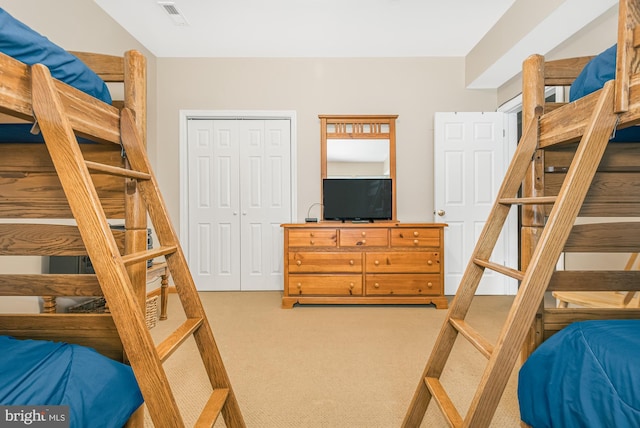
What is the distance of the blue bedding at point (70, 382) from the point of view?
0.87 meters

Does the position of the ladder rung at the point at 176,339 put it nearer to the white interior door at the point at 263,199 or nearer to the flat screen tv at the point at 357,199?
the flat screen tv at the point at 357,199

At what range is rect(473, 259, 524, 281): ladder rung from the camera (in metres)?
1.10

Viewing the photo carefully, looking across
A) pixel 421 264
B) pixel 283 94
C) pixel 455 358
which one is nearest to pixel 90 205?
pixel 455 358

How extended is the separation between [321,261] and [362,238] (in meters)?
0.47

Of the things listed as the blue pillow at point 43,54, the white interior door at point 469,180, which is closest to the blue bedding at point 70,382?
the blue pillow at point 43,54

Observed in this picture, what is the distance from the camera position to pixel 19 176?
125 cm

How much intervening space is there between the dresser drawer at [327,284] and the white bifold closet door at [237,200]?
27.6 inches

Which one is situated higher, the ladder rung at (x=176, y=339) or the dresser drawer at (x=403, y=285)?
the ladder rung at (x=176, y=339)

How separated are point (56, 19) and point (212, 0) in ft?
3.82

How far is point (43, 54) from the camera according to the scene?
978 mm

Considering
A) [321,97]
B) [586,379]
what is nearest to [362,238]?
[321,97]

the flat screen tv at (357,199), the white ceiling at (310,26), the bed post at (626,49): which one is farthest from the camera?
the flat screen tv at (357,199)

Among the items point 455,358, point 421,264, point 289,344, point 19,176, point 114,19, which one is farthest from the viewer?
point 421,264

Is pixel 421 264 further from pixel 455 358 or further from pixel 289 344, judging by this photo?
pixel 289 344
